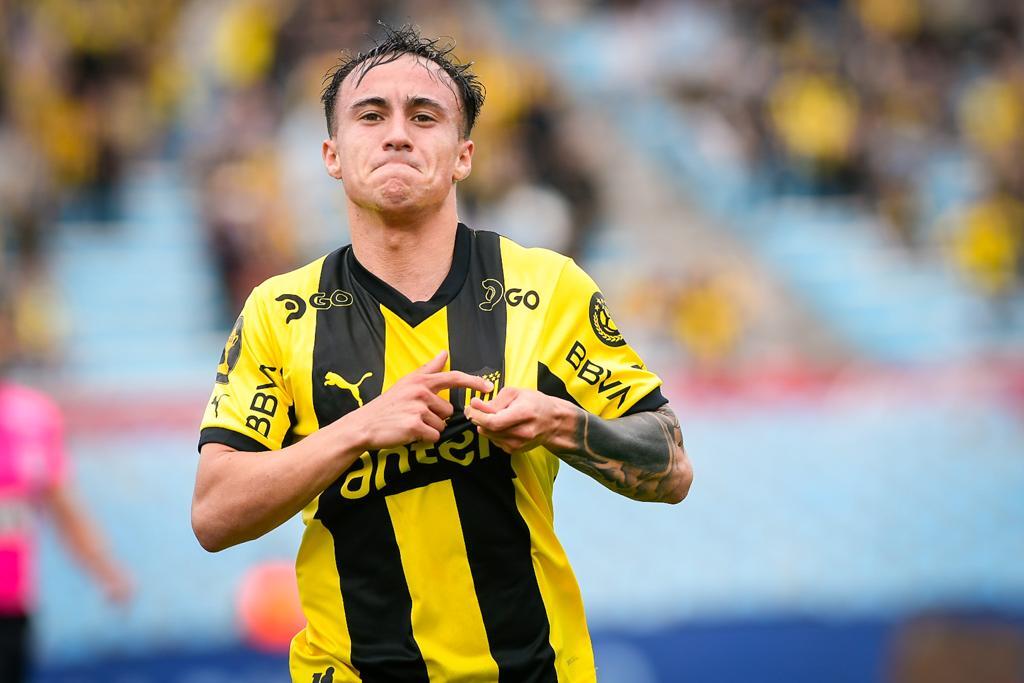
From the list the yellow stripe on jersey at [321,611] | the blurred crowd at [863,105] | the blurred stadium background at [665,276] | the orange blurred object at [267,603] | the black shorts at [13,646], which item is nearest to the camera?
the yellow stripe on jersey at [321,611]

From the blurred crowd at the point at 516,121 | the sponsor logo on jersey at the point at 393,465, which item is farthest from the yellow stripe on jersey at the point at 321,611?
the blurred crowd at the point at 516,121

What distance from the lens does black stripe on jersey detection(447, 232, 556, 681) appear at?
308 cm

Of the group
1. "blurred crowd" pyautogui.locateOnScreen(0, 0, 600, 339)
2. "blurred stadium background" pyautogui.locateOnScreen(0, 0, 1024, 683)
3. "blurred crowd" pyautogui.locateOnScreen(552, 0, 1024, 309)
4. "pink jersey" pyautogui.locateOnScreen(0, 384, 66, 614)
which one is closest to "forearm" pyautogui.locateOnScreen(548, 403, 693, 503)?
"pink jersey" pyautogui.locateOnScreen(0, 384, 66, 614)

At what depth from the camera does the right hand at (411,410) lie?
281 cm

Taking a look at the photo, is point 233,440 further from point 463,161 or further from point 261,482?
point 463,161

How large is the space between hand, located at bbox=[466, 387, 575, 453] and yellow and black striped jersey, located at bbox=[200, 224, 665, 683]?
0.21 metres

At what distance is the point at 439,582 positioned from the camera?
305 centimetres

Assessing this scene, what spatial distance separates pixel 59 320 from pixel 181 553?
2167 mm

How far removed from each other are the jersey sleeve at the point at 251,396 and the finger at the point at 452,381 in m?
0.42

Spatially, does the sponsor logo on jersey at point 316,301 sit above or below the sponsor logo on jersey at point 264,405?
above

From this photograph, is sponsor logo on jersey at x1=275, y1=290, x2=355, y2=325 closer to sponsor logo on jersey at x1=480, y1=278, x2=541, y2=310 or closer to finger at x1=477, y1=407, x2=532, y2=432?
sponsor logo on jersey at x1=480, y1=278, x2=541, y2=310

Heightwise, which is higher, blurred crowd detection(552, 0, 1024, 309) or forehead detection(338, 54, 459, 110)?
blurred crowd detection(552, 0, 1024, 309)

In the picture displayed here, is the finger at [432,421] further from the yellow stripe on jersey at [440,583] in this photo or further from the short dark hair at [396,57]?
the short dark hair at [396,57]

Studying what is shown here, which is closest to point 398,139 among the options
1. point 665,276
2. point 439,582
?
point 439,582
